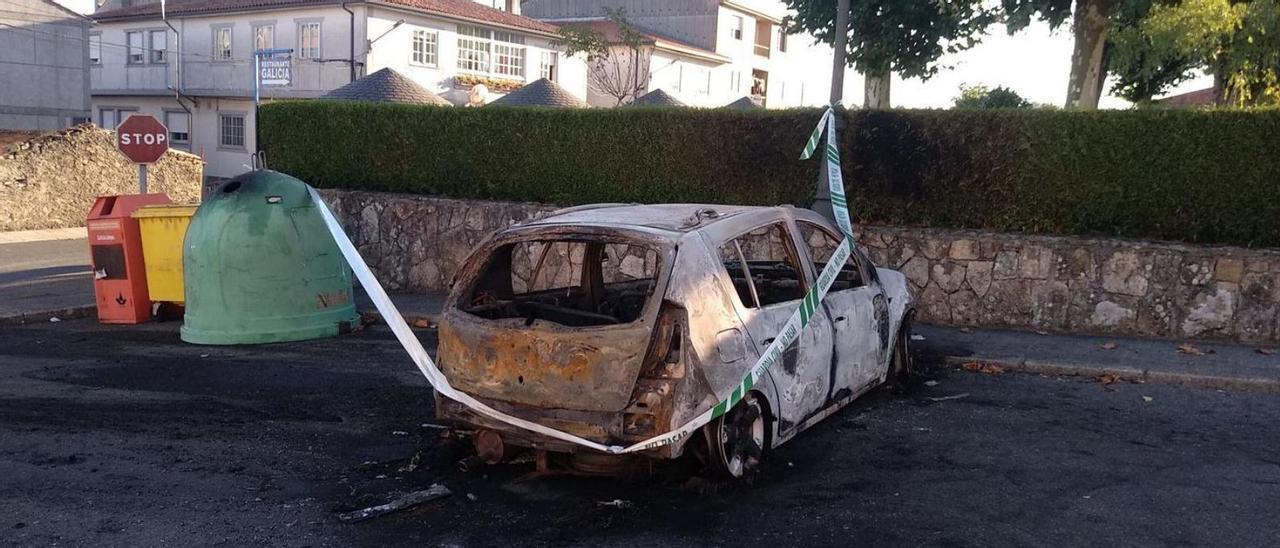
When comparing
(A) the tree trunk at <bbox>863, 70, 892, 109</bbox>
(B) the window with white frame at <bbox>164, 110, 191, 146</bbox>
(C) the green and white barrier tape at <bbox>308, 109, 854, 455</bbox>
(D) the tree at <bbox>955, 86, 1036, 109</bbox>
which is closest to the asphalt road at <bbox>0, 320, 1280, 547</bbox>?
(C) the green and white barrier tape at <bbox>308, 109, 854, 455</bbox>

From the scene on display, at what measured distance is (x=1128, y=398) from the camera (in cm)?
806

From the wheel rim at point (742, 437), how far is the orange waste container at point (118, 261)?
26.3 feet

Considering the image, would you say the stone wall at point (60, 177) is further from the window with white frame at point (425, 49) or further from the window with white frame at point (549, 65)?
the window with white frame at point (549, 65)

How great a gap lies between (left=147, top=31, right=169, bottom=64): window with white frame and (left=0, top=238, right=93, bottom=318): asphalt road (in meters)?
22.3

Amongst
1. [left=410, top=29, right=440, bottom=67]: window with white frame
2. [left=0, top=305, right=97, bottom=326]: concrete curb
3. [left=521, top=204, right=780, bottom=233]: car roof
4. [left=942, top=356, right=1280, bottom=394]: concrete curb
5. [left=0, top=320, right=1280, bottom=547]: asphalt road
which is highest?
[left=410, top=29, right=440, bottom=67]: window with white frame

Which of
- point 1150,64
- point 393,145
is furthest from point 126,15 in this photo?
point 1150,64

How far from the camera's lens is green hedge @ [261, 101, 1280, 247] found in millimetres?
10305

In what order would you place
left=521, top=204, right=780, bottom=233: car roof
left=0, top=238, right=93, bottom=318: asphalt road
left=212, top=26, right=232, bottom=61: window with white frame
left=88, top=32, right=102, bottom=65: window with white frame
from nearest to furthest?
1. left=521, top=204, right=780, bottom=233: car roof
2. left=0, top=238, right=93, bottom=318: asphalt road
3. left=212, top=26, right=232, bottom=61: window with white frame
4. left=88, top=32, right=102, bottom=65: window with white frame

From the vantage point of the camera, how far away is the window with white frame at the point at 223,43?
128ft

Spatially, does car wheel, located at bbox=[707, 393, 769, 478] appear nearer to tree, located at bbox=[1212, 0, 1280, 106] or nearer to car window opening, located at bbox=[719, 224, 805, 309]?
car window opening, located at bbox=[719, 224, 805, 309]

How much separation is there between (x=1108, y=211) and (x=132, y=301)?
1024 centimetres

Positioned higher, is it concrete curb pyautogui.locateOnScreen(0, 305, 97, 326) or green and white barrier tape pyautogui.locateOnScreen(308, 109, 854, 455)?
green and white barrier tape pyautogui.locateOnScreen(308, 109, 854, 455)

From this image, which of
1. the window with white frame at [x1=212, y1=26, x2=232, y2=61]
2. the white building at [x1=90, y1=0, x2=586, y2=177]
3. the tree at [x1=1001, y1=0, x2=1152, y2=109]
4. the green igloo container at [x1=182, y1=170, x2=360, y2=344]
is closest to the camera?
the green igloo container at [x1=182, y1=170, x2=360, y2=344]

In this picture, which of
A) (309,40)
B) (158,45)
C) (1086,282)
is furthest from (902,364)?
(158,45)
